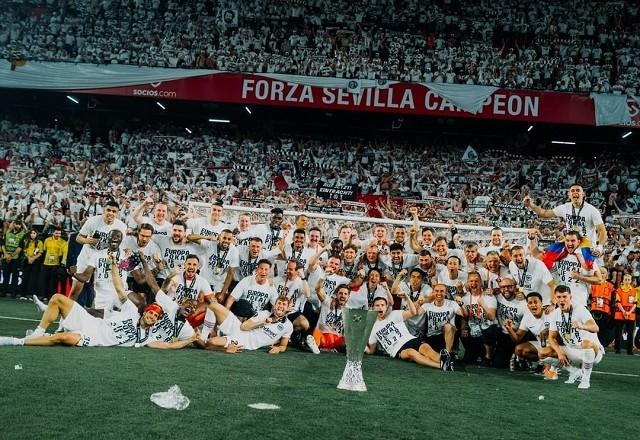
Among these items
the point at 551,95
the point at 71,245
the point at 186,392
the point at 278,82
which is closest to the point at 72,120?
the point at 278,82

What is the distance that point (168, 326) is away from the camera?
28.7 ft

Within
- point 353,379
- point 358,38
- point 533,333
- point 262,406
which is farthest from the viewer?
point 358,38

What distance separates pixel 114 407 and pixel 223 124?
20499 millimetres

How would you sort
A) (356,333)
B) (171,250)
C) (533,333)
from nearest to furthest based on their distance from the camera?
1. (356,333)
2. (533,333)
3. (171,250)

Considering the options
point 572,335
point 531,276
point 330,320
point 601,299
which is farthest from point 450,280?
point 601,299

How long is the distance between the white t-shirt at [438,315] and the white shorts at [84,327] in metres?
4.22

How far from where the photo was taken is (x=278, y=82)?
21438 millimetres

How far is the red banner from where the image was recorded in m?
21.0

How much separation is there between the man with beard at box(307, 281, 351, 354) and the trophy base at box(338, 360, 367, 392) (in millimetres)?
3368

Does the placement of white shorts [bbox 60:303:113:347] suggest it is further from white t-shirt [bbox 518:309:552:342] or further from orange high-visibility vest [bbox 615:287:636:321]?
orange high-visibility vest [bbox 615:287:636:321]

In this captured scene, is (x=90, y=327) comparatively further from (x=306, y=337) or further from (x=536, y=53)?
(x=536, y=53)

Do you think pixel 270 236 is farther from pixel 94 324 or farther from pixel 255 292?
pixel 94 324

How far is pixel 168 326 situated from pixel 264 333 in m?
1.29

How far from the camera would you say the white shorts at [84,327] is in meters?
8.05
